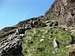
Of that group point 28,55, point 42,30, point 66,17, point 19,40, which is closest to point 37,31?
point 42,30

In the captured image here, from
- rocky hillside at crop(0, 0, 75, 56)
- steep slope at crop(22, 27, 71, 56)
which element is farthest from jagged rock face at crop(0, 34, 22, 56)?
steep slope at crop(22, 27, 71, 56)

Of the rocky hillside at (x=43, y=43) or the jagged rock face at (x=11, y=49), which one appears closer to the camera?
the rocky hillside at (x=43, y=43)

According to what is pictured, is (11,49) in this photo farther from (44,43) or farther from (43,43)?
(44,43)

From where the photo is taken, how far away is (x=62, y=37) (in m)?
28.8

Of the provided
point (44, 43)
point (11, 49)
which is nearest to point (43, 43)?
point (44, 43)

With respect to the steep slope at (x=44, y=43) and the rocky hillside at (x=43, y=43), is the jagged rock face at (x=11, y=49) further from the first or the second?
the steep slope at (x=44, y=43)

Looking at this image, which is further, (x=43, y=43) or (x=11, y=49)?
(x=11, y=49)

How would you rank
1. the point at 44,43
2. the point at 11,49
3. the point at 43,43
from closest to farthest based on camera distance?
the point at 44,43 < the point at 43,43 < the point at 11,49

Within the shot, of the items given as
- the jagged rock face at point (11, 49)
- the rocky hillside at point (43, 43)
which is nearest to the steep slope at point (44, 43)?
the rocky hillside at point (43, 43)

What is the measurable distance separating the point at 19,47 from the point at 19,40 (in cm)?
128

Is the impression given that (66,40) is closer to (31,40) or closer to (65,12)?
(31,40)

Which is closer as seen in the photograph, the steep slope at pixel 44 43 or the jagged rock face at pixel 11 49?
the steep slope at pixel 44 43

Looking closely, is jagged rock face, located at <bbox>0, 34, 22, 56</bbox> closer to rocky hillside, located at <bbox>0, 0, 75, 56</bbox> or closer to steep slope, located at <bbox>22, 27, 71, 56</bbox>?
rocky hillside, located at <bbox>0, 0, 75, 56</bbox>

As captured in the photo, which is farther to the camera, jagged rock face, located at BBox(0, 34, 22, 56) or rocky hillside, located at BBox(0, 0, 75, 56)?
jagged rock face, located at BBox(0, 34, 22, 56)
